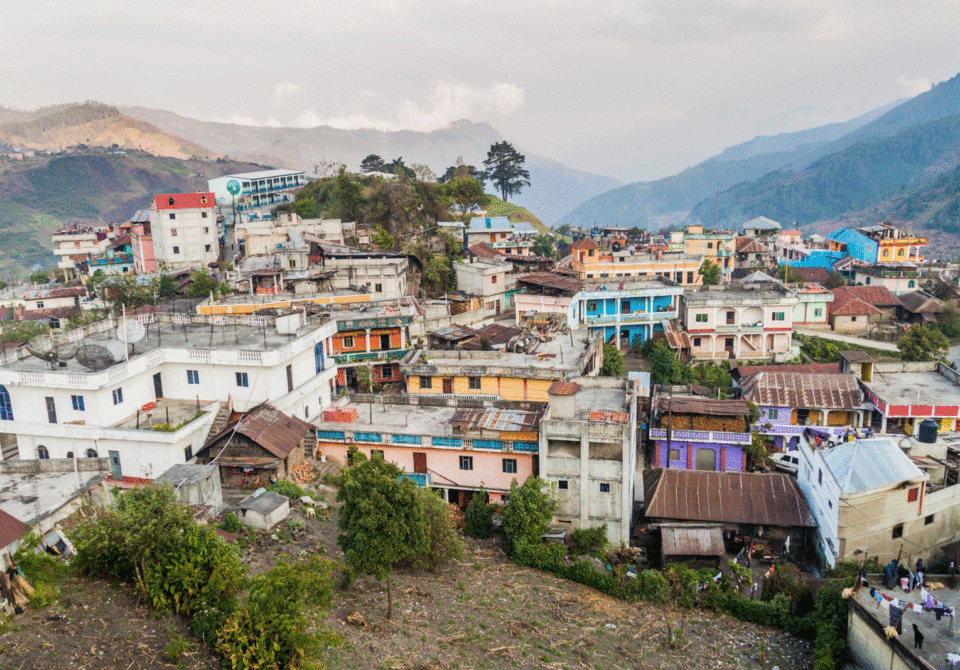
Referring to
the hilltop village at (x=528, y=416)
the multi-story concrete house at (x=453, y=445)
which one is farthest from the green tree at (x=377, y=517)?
the multi-story concrete house at (x=453, y=445)

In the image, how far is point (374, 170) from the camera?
8606 centimetres

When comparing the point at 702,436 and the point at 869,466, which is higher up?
the point at 869,466

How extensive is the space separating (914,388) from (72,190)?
5782 inches

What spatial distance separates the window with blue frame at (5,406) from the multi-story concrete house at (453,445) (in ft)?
33.7

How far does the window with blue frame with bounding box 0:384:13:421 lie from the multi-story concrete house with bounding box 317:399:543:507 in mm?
10273

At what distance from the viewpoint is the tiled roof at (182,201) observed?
181ft

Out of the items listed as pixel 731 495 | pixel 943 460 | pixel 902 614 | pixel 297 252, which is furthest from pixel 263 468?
pixel 297 252

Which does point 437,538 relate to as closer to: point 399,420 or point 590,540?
point 590,540

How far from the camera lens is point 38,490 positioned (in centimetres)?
1931

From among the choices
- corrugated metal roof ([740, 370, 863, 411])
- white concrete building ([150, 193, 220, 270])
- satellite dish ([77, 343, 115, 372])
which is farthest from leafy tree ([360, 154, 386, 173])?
satellite dish ([77, 343, 115, 372])

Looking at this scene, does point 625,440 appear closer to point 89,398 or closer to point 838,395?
point 838,395

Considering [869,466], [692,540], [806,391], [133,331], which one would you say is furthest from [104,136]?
[869,466]

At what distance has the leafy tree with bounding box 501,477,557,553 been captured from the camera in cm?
2247

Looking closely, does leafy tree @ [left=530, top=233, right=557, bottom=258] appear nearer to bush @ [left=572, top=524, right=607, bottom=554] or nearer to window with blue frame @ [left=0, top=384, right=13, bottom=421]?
bush @ [left=572, top=524, right=607, bottom=554]
